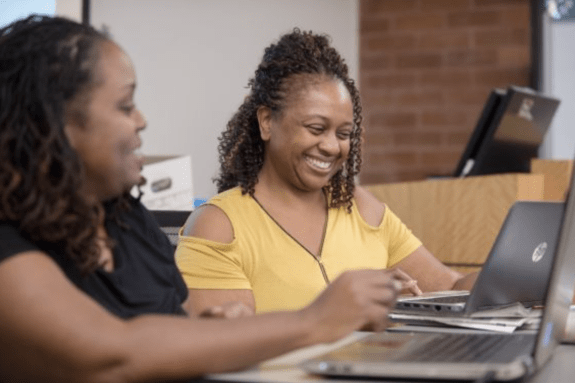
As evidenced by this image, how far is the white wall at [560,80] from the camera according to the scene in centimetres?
397

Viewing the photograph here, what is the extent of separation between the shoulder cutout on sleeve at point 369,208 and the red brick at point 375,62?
2.18 meters

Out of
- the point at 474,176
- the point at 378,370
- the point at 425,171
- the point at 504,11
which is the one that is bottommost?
the point at 425,171

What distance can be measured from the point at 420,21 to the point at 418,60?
18 cm

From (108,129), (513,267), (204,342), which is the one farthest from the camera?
(513,267)

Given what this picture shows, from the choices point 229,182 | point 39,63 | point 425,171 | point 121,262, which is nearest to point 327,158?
point 229,182

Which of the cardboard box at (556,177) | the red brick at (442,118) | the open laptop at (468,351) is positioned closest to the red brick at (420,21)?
the red brick at (442,118)

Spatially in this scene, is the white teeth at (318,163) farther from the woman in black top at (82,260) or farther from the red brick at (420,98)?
the red brick at (420,98)

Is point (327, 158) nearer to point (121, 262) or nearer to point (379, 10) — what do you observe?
point (121, 262)

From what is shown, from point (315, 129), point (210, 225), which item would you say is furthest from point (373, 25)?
point (210, 225)

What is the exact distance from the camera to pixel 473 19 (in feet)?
13.3

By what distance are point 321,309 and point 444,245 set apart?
173cm

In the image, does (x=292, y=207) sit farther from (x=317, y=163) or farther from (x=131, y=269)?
(x=131, y=269)

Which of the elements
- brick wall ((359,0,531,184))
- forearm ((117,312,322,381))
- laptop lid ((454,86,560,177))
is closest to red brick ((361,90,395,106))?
brick wall ((359,0,531,184))

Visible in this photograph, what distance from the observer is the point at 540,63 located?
3971 millimetres
